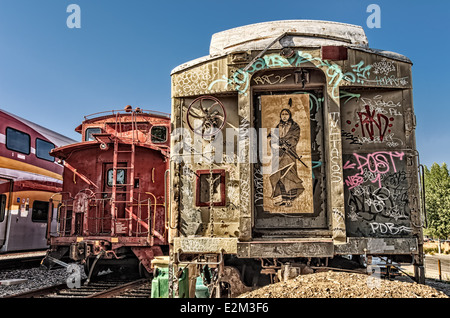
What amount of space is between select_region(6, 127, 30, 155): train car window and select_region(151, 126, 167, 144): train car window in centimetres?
558

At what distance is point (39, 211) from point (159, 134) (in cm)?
679

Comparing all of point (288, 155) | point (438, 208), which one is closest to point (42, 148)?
point (288, 155)

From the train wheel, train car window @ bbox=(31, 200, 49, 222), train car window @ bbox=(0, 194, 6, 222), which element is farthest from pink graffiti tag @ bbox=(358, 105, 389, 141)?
train car window @ bbox=(31, 200, 49, 222)

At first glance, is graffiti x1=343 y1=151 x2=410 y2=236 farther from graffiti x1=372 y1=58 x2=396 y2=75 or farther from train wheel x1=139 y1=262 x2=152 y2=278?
train wheel x1=139 y1=262 x2=152 y2=278

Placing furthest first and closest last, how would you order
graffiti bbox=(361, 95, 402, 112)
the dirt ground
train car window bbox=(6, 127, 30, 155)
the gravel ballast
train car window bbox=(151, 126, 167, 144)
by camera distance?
train car window bbox=(6, 127, 30, 155) → train car window bbox=(151, 126, 167, 144) → the gravel ballast → graffiti bbox=(361, 95, 402, 112) → the dirt ground

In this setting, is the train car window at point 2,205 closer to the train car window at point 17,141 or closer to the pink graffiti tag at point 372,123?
the train car window at point 17,141

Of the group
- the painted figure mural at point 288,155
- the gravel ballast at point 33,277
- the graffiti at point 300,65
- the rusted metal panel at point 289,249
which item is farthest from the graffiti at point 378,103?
the gravel ballast at point 33,277

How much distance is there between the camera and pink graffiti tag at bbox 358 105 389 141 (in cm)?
584

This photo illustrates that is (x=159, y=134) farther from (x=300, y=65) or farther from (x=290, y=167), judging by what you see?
(x=300, y=65)

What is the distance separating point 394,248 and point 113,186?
7.77 m

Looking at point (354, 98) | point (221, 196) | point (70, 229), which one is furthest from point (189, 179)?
point (70, 229)

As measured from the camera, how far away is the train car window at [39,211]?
1477 centimetres
